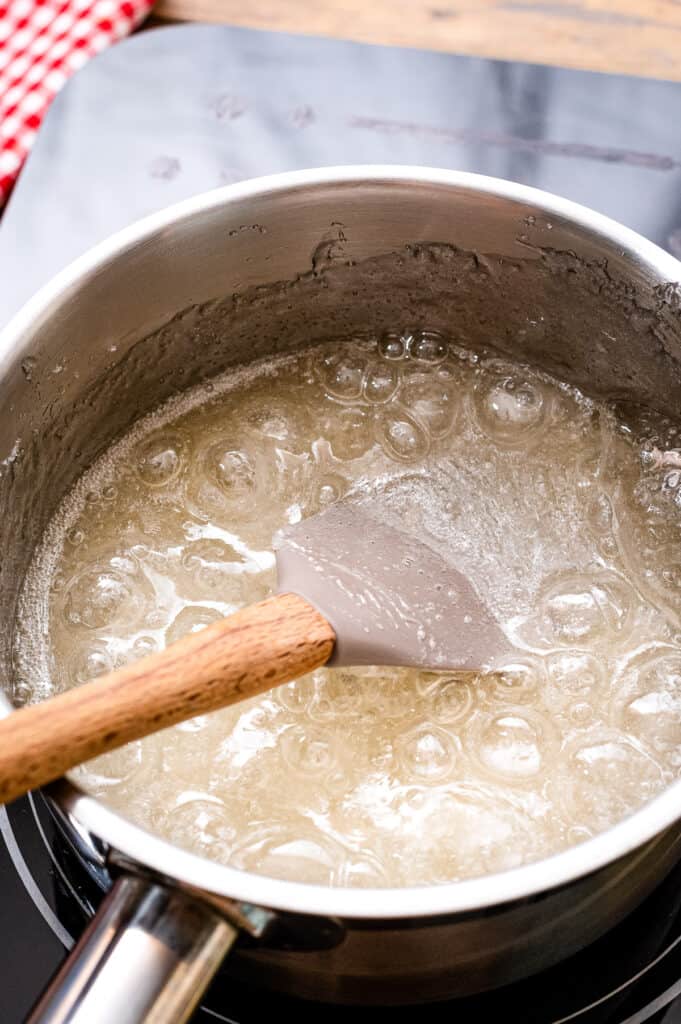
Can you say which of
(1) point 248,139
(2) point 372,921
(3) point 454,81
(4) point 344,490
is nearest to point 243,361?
(4) point 344,490

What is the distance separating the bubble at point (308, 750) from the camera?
744 mm

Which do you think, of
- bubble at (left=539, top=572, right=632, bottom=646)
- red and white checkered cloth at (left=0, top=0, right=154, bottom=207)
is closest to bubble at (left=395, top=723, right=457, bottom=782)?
bubble at (left=539, top=572, right=632, bottom=646)

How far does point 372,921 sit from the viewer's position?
0.49 meters

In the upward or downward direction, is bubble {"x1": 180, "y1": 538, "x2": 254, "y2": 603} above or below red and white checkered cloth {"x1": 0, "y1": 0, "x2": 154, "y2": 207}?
below

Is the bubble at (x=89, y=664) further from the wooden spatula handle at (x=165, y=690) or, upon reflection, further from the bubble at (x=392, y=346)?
the bubble at (x=392, y=346)

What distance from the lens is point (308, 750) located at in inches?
29.7

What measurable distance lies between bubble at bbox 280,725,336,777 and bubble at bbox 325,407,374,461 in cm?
27

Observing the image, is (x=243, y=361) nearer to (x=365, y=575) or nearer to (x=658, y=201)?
(x=365, y=575)

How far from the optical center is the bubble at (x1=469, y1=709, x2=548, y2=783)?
747 mm

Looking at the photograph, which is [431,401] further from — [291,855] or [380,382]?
[291,855]

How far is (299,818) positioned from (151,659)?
204 millimetres

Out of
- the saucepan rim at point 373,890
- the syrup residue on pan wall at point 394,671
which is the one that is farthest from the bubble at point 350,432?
the saucepan rim at point 373,890

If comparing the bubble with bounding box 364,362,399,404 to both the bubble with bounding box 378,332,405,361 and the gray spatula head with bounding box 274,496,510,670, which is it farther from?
the gray spatula head with bounding box 274,496,510,670

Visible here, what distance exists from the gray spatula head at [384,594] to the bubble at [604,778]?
0.09 meters
